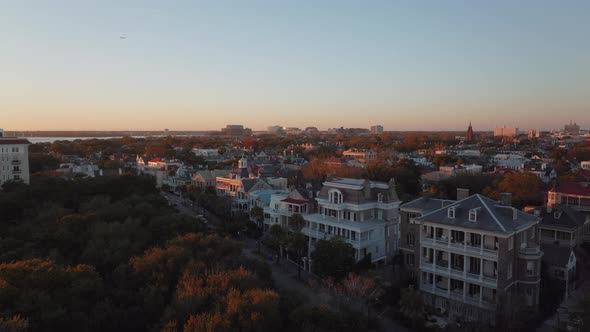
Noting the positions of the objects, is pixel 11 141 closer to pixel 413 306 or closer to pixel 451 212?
pixel 451 212

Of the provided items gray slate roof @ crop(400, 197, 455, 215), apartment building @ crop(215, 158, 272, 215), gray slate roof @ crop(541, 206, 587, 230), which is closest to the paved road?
gray slate roof @ crop(400, 197, 455, 215)

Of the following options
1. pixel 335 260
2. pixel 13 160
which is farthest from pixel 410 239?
pixel 13 160

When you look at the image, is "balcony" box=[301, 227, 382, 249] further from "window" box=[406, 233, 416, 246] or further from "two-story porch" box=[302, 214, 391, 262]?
"window" box=[406, 233, 416, 246]

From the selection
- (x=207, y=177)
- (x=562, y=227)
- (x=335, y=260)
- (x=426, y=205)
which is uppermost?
(x=426, y=205)

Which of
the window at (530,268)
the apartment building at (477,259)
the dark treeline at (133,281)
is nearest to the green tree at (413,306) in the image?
the apartment building at (477,259)

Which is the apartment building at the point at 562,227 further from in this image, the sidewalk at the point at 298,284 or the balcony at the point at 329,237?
the sidewalk at the point at 298,284

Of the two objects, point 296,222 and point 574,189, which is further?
point 574,189
